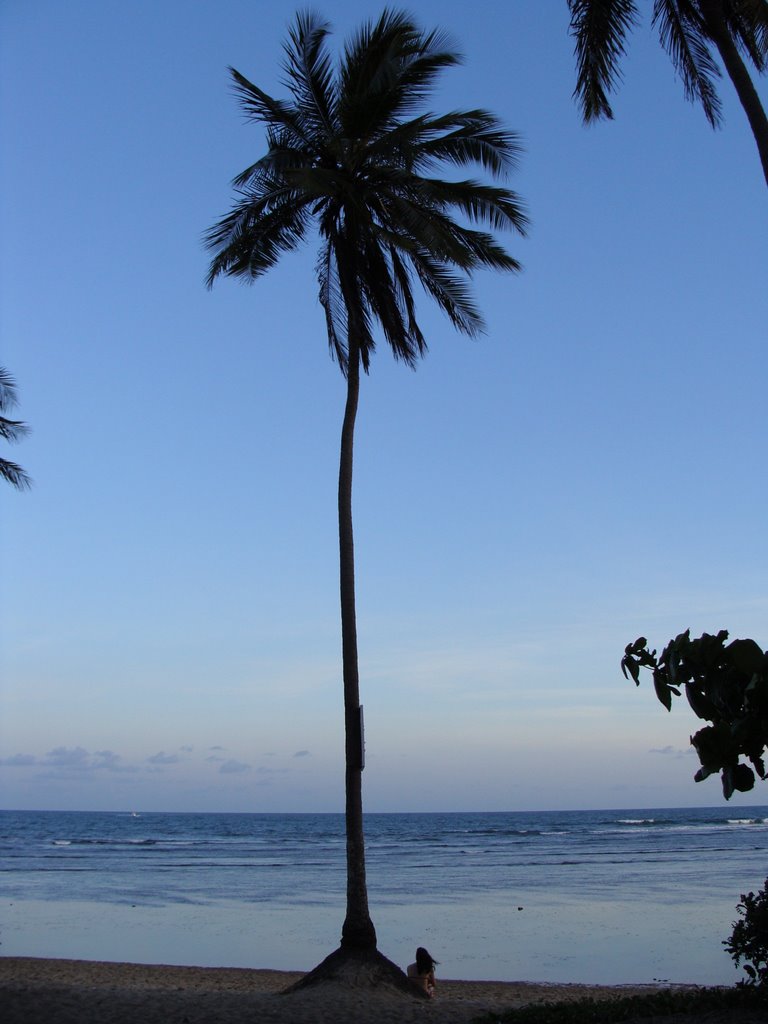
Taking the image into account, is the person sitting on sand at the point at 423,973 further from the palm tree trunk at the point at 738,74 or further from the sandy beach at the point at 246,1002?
the palm tree trunk at the point at 738,74

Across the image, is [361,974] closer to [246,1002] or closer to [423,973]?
[423,973]

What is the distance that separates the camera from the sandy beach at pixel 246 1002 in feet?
29.4

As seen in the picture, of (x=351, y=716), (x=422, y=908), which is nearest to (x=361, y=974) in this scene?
(x=351, y=716)

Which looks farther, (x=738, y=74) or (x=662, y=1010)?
(x=738, y=74)

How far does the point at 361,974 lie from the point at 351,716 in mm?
2769

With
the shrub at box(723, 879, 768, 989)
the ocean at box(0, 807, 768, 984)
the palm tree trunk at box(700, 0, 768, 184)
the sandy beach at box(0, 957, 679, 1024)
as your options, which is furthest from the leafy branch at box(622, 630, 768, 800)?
the ocean at box(0, 807, 768, 984)

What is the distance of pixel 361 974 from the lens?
11.0 metres

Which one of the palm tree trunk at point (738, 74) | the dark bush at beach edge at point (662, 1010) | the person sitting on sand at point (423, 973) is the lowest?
the person sitting on sand at point (423, 973)

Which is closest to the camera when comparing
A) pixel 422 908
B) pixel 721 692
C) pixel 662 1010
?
pixel 721 692

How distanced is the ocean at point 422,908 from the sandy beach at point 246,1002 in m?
2.26

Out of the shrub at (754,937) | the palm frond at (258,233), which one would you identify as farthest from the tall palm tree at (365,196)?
the shrub at (754,937)

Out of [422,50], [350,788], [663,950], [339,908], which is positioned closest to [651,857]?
[339,908]

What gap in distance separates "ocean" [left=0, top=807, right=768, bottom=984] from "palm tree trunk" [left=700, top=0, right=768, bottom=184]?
411 inches

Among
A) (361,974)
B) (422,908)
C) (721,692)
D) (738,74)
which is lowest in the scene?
(422,908)
